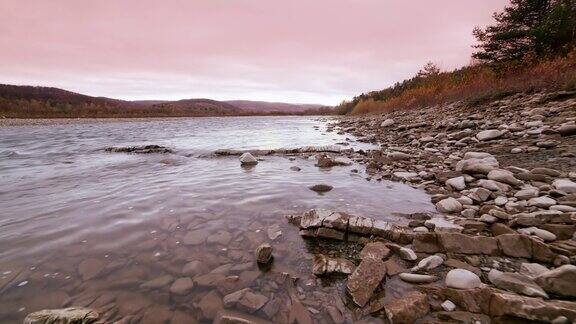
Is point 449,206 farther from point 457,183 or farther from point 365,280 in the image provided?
point 365,280

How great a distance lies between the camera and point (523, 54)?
14094 millimetres

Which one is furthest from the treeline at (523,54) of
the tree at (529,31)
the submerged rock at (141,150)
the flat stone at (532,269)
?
the submerged rock at (141,150)

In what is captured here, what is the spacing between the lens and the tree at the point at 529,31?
41.6ft

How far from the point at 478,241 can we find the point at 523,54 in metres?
15.9

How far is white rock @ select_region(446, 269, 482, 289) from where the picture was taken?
2441 millimetres

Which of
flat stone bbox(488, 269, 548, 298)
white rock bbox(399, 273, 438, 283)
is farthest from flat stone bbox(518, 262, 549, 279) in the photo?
white rock bbox(399, 273, 438, 283)

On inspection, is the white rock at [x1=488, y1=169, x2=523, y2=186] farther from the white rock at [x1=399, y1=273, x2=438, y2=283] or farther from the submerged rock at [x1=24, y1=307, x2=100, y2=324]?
the submerged rock at [x1=24, y1=307, x2=100, y2=324]

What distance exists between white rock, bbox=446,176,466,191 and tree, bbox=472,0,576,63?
38.3ft

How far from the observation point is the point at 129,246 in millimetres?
3568

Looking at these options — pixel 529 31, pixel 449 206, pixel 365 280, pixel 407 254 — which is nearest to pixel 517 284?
pixel 407 254

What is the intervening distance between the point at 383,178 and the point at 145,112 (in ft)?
189

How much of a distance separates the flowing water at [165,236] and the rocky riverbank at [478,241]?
0.37 meters

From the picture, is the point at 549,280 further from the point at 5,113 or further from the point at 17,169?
the point at 5,113

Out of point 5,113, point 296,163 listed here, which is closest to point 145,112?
point 5,113
